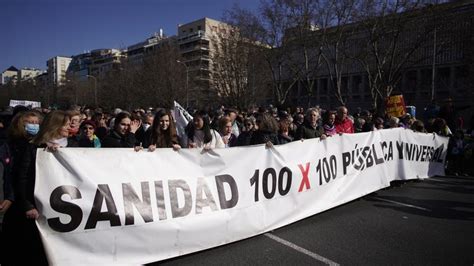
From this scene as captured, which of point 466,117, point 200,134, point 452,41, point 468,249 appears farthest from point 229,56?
point 466,117

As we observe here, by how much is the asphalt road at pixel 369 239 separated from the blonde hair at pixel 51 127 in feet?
5.51

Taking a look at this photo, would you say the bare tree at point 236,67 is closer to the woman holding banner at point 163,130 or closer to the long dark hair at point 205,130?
the long dark hair at point 205,130

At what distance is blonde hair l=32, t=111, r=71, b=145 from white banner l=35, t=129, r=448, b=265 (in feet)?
0.44

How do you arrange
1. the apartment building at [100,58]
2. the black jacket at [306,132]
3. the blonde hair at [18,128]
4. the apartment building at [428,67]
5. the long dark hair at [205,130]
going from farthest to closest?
the apartment building at [100,58] < the apartment building at [428,67] < the black jacket at [306,132] < the long dark hair at [205,130] < the blonde hair at [18,128]

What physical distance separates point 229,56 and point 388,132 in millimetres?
25020

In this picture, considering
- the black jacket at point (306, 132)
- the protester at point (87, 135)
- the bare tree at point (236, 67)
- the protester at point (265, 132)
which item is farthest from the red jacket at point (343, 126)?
the bare tree at point (236, 67)

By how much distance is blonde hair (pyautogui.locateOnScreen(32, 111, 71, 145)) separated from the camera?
302cm

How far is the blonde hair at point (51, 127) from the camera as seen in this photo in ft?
9.90

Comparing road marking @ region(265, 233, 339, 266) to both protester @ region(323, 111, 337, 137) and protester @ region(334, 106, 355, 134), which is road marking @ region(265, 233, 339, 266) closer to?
protester @ region(323, 111, 337, 137)

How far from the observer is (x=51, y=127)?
10.0 ft

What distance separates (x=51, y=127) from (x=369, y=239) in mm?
3854

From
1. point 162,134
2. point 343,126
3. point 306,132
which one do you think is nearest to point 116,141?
point 162,134

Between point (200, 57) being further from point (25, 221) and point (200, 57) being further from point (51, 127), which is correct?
point (25, 221)

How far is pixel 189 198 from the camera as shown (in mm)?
3717
